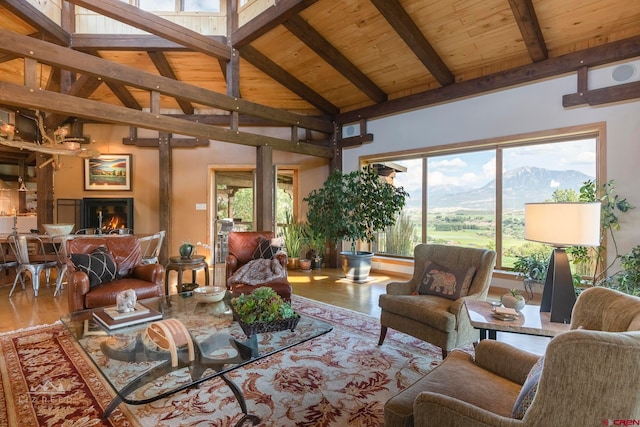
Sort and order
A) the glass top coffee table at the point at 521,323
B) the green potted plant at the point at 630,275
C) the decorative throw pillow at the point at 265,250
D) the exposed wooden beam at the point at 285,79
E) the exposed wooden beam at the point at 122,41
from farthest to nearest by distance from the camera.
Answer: the exposed wooden beam at the point at 285,79, the exposed wooden beam at the point at 122,41, the decorative throw pillow at the point at 265,250, the green potted plant at the point at 630,275, the glass top coffee table at the point at 521,323

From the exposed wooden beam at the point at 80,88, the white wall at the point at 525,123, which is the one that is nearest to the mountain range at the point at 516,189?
the white wall at the point at 525,123

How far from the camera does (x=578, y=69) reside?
406 centimetres

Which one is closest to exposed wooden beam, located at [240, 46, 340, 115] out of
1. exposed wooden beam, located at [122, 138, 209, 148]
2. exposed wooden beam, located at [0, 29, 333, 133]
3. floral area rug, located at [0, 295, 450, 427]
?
exposed wooden beam, located at [0, 29, 333, 133]

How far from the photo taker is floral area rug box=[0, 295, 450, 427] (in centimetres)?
189

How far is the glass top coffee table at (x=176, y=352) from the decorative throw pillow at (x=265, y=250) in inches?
71.3

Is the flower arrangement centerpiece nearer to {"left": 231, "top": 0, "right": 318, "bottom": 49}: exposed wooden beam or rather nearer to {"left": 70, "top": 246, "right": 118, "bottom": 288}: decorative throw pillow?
{"left": 70, "top": 246, "right": 118, "bottom": 288}: decorative throw pillow

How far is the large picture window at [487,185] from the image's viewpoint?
4324mm

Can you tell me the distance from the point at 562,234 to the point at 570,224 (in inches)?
2.8

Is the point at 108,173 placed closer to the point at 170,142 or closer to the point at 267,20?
the point at 170,142

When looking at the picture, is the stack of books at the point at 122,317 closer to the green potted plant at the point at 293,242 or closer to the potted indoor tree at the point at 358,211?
the potted indoor tree at the point at 358,211

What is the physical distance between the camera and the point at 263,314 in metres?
2.14

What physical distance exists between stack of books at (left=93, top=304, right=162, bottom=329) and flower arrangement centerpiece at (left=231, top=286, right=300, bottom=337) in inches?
25.8

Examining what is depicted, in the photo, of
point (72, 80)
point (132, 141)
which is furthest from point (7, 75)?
point (132, 141)

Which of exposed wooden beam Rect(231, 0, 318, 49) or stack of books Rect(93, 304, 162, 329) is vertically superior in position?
exposed wooden beam Rect(231, 0, 318, 49)
